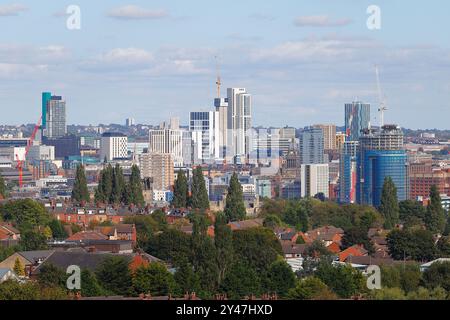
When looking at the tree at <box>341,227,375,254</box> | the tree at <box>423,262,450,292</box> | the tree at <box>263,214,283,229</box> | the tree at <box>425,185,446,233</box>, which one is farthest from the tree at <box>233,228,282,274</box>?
the tree at <box>425,185,446,233</box>

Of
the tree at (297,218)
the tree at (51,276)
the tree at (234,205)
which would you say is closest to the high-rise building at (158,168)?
the tree at (297,218)

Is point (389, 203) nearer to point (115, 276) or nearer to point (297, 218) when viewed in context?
point (297, 218)

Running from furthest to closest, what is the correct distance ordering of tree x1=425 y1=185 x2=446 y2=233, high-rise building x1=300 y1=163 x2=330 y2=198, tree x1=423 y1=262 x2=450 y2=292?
high-rise building x1=300 y1=163 x2=330 y2=198
tree x1=425 y1=185 x2=446 y2=233
tree x1=423 y1=262 x2=450 y2=292

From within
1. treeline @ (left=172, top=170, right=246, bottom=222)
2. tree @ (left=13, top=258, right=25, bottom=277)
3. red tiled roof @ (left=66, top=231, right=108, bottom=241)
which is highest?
treeline @ (left=172, top=170, right=246, bottom=222)

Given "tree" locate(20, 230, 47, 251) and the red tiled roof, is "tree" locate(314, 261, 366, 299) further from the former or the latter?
the red tiled roof

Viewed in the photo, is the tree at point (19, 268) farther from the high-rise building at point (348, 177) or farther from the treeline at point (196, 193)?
the high-rise building at point (348, 177)
